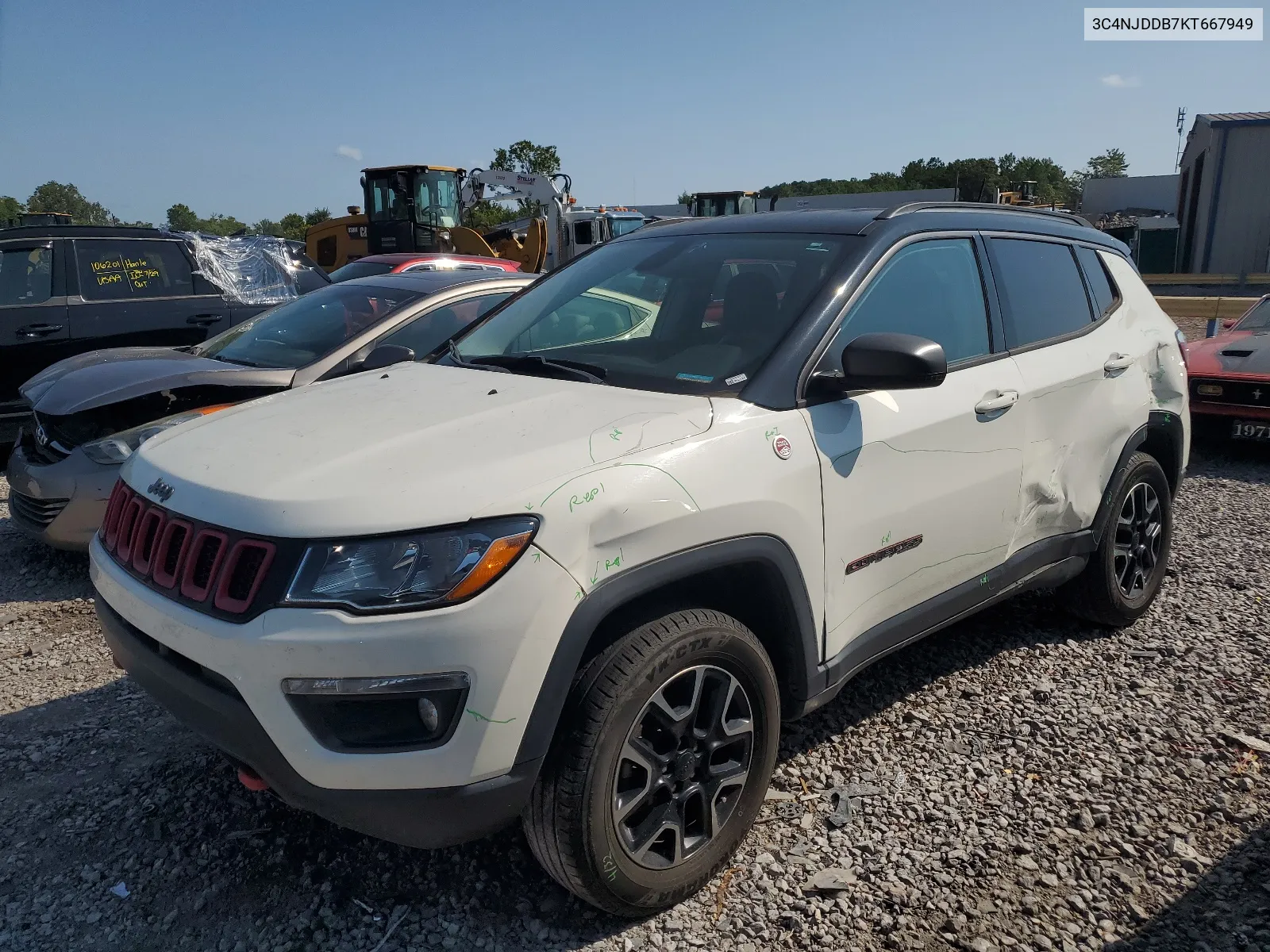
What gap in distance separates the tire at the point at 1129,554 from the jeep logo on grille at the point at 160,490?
3.57 meters

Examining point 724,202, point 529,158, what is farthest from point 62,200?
point 724,202

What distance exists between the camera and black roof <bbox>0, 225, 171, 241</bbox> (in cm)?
755

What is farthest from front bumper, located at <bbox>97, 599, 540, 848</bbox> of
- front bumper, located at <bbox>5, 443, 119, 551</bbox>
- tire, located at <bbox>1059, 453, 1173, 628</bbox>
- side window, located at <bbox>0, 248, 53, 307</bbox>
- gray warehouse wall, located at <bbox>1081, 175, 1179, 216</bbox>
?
gray warehouse wall, located at <bbox>1081, 175, 1179, 216</bbox>

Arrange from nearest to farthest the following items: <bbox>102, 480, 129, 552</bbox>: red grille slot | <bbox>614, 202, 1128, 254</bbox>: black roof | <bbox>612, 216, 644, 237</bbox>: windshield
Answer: <bbox>102, 480, 129, 552</bbox>: red grille slot < <bbox>614, 202, 1128, 254</bbox>: black roof < <bbox>612, 216, 644, 237</bbox>: windshield

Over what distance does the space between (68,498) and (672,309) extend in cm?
349

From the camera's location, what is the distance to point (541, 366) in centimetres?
305

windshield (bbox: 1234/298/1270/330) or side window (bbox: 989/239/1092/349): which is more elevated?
side window (bbox: 989/239/1092/349)

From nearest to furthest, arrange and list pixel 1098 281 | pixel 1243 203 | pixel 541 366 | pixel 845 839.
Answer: pixel 845 839
pixel 541 366
pixel 1098 281
pixel 1243 203

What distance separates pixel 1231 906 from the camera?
8.21 feet

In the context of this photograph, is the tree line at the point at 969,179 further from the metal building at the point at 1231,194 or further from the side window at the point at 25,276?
the side window at the point at 25,276

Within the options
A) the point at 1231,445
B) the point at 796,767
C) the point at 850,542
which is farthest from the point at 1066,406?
the point at 1231,445

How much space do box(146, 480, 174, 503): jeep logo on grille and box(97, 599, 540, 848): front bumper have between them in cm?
46

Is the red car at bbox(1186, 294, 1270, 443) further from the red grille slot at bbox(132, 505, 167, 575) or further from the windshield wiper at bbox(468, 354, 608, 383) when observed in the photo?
the red grille slot at bbox(132, 505, 167, 575)

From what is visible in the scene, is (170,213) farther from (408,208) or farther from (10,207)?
(408,208)
